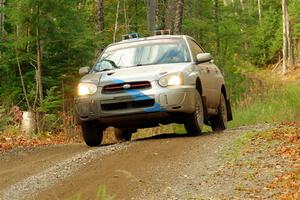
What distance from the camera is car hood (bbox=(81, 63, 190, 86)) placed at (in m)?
10.2

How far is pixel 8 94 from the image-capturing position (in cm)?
1781

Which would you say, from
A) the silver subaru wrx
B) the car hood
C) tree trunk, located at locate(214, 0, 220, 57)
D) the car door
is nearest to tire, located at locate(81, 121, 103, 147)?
the silver subaru wrx

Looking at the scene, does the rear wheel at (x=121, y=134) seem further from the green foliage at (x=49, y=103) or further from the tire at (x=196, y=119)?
the green foliage at (x=49, y=103)

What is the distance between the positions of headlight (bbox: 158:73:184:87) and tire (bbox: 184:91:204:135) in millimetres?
607

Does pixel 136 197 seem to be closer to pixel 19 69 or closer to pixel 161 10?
pixel 19 69

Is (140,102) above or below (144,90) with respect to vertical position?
below

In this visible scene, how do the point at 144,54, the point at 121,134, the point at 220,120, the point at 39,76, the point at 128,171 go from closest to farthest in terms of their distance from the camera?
the point at 128,171, the point at 144,54, the point at 121,134, the point at 220,120, the point at 39,76

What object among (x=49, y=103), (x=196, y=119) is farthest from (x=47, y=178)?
(x=49, y=103)

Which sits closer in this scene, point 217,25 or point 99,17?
point 99,17

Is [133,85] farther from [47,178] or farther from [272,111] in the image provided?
[272,111]

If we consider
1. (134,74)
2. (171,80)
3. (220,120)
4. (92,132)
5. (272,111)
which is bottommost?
(272,111)

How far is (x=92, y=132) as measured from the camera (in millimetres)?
10844

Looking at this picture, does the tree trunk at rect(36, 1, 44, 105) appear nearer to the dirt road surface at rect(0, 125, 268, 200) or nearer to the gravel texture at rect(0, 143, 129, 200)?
the dirt road surface at rect(0, 125, 268, 200)

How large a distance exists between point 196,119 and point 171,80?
909 mm
